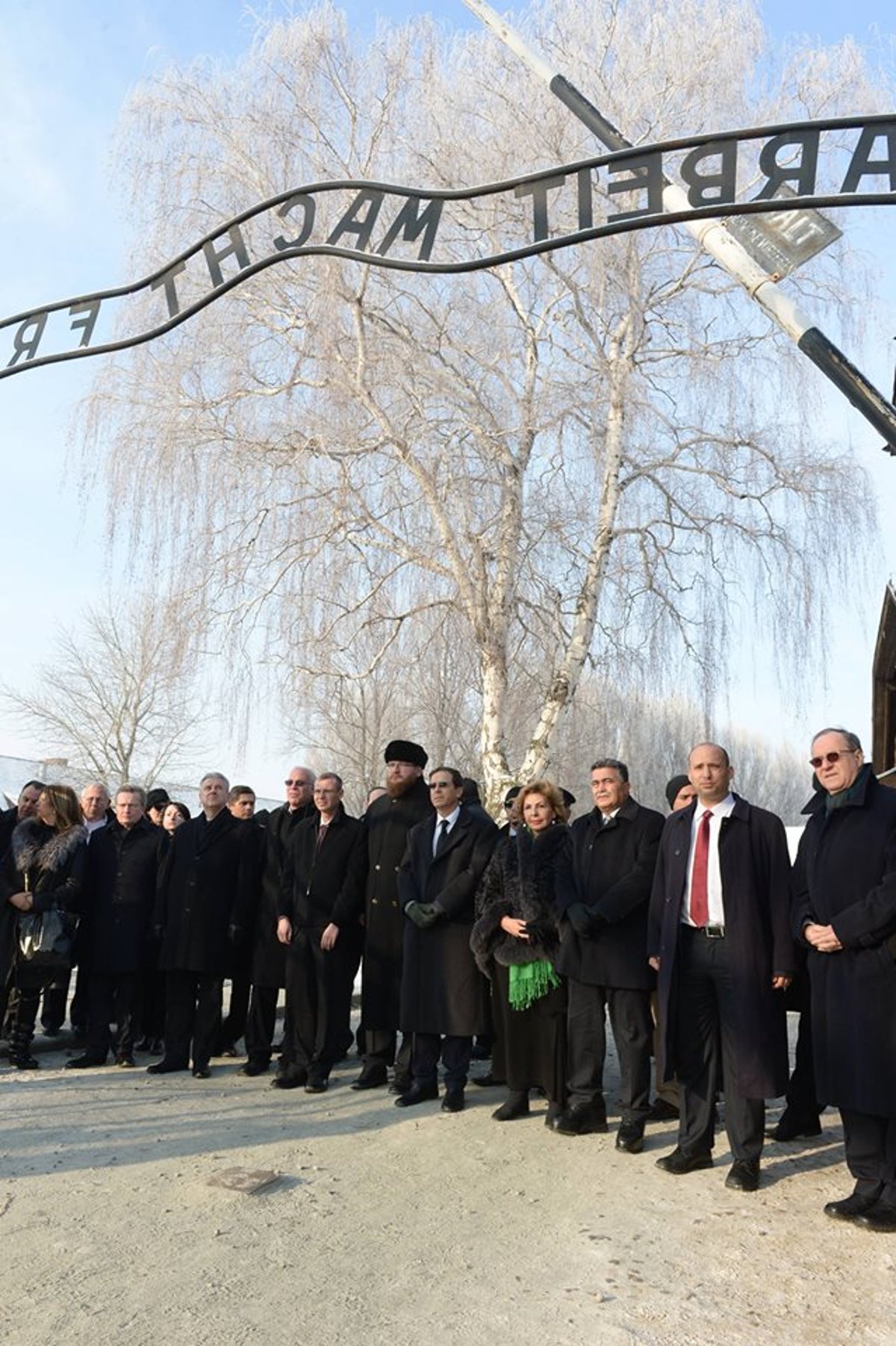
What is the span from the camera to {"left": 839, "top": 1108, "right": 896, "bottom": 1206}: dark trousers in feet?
16.5

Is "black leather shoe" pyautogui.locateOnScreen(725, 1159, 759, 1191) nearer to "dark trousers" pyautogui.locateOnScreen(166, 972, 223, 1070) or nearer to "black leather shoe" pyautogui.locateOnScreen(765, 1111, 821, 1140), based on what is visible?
"black leather shoe" pyautogui.locateOnScreen(765, 1111, 821, 1140)

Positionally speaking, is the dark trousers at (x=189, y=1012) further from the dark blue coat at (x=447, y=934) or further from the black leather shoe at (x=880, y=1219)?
the black leather shoe at (x=880, y=1219)

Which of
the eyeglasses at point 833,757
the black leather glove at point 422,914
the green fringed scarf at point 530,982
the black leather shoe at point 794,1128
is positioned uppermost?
the eyeglasses at point 833,757

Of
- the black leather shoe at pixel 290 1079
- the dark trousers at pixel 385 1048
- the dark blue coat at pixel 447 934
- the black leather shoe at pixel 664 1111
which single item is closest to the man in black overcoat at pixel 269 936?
the black leather shoe at pixel 290 1079

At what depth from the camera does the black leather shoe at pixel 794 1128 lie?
6.47 metres

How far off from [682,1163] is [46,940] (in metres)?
4.23

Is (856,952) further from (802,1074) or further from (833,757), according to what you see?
(802,1074)

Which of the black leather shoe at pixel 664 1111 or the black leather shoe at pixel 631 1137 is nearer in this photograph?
the black leather shoe at pixel 631 1137

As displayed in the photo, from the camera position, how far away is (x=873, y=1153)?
5.09 metres

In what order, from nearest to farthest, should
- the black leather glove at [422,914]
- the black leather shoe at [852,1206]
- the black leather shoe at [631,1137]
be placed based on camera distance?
the black leather shoe at [852,1206], the black leather shoe at [631,1137], the black leather glove at [422,914]

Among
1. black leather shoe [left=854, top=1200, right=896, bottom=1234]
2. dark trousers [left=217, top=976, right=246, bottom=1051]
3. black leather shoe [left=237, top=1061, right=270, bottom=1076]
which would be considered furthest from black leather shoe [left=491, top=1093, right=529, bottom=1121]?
dark trousers [left=217, top=976, right=246, bottom=1051]

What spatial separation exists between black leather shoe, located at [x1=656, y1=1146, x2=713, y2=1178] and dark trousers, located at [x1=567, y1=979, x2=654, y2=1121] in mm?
643

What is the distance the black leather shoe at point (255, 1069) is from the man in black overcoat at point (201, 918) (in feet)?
0.86

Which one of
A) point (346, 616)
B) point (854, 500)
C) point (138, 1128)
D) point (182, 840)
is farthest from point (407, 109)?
point (138, 1128)
